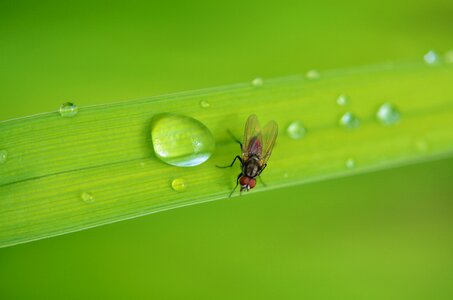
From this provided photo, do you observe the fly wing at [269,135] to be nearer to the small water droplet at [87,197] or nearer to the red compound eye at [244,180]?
the red compound eye at [244,180]

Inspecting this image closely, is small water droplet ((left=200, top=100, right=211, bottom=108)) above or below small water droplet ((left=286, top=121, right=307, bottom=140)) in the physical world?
above

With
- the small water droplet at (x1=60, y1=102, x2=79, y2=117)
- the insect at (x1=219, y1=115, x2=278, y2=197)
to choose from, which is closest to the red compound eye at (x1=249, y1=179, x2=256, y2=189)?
the insect at (x1=219, y1=115, x2=278, y2=197)

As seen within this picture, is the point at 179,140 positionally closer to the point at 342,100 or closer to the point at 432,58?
the point at 342,100

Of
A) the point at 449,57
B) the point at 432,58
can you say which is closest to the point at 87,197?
the point at 432,58

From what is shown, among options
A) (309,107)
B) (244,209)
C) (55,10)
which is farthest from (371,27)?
(55,10)

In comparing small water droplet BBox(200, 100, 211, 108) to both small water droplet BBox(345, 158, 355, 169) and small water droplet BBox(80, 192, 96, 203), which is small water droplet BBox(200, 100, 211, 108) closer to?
small water droplet BBox(80, 192, 96, 203)

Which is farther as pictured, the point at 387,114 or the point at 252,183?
the point at 387,114
